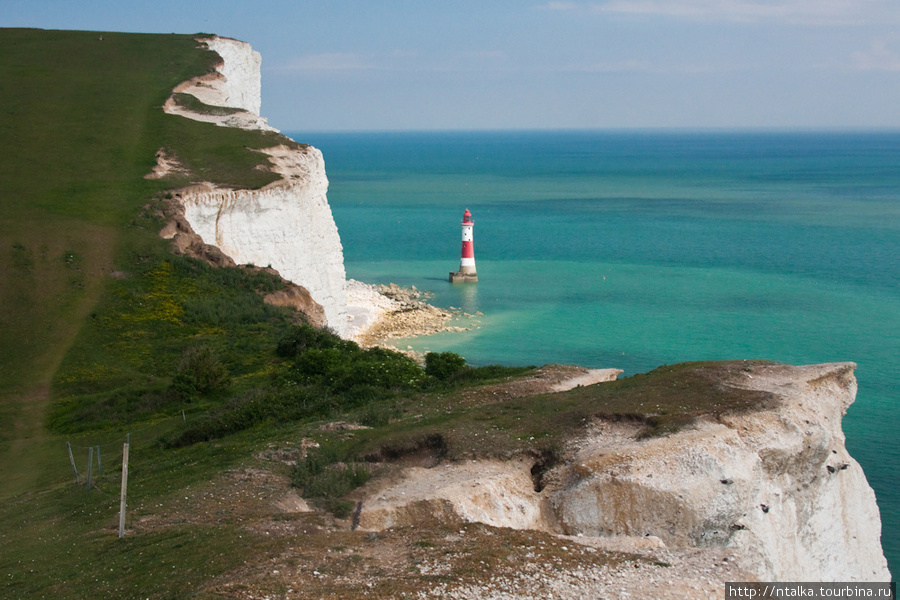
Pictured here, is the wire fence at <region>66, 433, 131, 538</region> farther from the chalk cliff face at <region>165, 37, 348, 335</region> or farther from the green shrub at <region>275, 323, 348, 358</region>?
the chalk cliff face at <region>165, 37, 348, 335</region>

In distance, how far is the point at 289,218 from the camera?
3950cm

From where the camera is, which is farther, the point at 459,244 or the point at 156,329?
the point at 459,244

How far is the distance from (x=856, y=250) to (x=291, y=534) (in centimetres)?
7297

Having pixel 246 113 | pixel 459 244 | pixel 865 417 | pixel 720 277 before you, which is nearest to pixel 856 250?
pixel 720 277

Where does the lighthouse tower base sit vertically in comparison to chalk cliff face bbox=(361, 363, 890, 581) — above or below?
below

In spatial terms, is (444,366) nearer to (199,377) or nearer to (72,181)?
(199,377)

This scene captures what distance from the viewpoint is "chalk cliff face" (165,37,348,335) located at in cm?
3794

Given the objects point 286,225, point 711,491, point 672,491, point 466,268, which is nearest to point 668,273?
point 466,268

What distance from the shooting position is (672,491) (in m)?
16.0

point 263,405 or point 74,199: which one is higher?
point 74,199

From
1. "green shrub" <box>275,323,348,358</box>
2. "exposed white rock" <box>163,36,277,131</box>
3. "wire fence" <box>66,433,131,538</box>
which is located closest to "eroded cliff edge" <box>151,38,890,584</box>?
"wire fence" <box>66,433,131,538</box>

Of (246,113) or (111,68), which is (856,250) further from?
(111,68)

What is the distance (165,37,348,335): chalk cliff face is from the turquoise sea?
21.7 feet

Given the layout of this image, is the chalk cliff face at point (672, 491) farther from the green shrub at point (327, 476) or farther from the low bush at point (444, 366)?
the low bush at point (444, 366)
